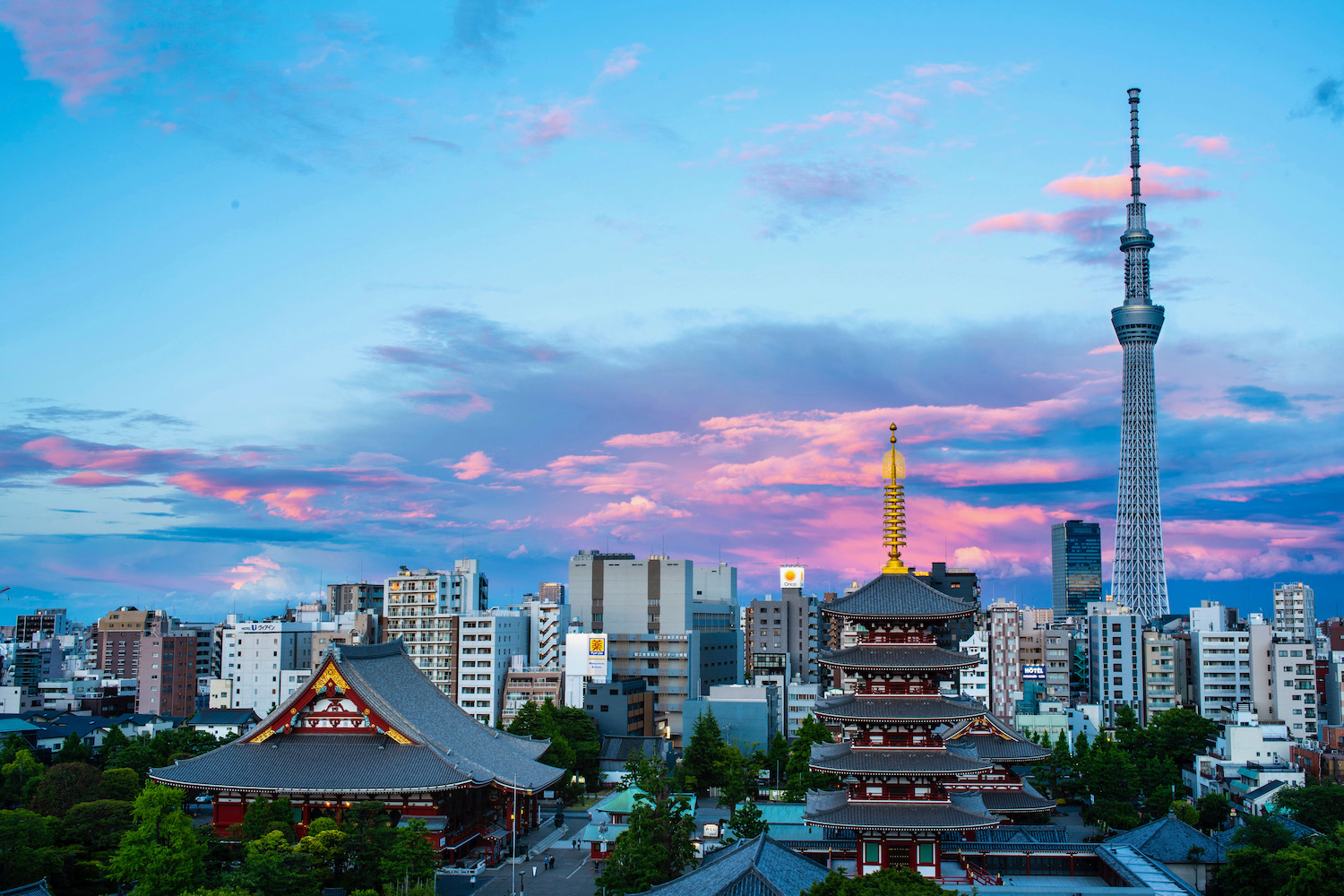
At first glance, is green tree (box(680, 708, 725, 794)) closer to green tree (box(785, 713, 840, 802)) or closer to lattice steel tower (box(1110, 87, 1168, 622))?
green tree (box(785, 713, 840, 802))

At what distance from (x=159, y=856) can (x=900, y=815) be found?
24.9 metres

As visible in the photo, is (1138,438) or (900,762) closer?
(900,762)

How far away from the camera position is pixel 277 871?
3791 cm

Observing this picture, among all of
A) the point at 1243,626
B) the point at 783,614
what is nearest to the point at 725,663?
the point at 783,614

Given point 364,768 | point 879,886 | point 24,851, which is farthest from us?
point 364,768

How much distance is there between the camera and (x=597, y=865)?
49781 millimetres

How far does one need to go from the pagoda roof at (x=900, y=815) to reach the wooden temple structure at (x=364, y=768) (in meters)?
15.8

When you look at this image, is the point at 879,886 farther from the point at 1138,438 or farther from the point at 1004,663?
the point at 1138,438

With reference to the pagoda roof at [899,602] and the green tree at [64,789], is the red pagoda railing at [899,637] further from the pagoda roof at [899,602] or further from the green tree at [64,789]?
the green tree at [64,789]

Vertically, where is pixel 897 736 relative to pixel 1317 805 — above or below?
above

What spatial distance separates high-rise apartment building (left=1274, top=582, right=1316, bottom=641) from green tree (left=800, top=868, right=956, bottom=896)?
282 ft

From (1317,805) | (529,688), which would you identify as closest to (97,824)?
(529,688)

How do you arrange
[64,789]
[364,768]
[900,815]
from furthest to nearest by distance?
1. [64,789]
2. [364,768]
3. [900,815]

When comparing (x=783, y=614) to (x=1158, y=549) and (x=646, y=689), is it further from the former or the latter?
(x=1158, y=549)
